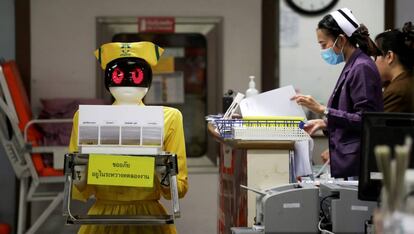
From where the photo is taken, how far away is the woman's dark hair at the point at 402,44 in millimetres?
2981

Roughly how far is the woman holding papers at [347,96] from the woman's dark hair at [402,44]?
0.42ft

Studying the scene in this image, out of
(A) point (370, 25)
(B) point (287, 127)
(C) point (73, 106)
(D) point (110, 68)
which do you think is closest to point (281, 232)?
(B) point (287, 127)

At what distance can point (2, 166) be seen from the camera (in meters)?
4.82

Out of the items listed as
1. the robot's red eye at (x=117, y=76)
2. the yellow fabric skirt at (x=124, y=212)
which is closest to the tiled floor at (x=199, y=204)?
the yellow fabric skirt at (x=124, y=212)

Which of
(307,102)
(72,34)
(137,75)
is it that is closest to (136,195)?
(137,75)

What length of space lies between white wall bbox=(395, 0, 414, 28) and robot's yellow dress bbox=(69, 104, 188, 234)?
116 inches

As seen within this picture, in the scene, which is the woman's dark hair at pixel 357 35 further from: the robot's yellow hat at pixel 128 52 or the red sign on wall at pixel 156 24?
the red sign on wall at pixel 156 24

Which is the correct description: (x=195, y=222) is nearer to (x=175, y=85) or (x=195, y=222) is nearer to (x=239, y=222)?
(x=175, y=85)

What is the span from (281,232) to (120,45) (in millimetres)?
959

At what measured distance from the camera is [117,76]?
2.36 meters

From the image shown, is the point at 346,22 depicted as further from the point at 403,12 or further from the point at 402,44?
the point at 403,12

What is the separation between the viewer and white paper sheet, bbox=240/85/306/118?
2660mm

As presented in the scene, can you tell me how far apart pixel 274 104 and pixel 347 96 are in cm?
37

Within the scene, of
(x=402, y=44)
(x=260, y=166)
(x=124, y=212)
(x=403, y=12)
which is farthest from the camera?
(x=403, y=12)
